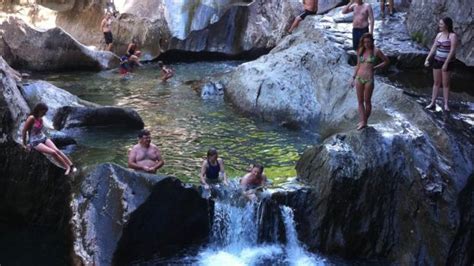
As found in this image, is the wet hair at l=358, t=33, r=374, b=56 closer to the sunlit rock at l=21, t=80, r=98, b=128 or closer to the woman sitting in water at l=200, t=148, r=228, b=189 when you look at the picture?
the woman sitting in water at l=200, t=148, r=228, b=189

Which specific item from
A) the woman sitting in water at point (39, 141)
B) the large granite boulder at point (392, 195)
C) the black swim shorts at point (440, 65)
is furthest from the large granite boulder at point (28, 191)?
the black swim shorts at point (440, 65)

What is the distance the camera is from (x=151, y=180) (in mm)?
8562

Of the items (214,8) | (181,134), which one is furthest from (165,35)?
(181,134)

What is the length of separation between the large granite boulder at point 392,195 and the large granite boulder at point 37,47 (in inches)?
508

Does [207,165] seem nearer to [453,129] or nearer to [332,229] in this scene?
[332,229]

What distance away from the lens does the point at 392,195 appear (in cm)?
886

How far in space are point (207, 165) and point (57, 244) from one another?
264 centimetres

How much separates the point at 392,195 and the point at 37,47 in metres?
14.4

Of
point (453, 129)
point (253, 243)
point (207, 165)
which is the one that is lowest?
point (253, 243)

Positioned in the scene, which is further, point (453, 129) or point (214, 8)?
point (214, 8)

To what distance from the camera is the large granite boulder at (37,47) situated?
63.5ft

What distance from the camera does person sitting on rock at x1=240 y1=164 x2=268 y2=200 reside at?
9352 mm

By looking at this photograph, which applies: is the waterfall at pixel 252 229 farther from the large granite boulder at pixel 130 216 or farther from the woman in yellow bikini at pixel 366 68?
the woman in yellow bikini at pixel 366 68

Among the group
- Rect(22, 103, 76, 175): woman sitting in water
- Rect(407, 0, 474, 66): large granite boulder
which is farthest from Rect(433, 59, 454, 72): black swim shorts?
Rect(22, 103, 76, 175): woman sitting in water
